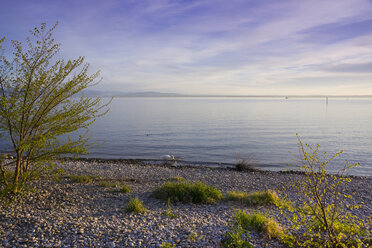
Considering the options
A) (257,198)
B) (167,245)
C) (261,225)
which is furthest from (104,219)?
(257,198)

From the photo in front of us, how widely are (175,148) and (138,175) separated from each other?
13.5 meters

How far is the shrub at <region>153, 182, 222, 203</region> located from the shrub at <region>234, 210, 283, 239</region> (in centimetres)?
299

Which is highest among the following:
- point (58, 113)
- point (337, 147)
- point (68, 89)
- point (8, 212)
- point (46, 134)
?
point (68, 89)

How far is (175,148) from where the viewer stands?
31.9m

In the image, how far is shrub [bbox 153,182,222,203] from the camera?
1156 cm

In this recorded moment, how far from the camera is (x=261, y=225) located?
8148mm

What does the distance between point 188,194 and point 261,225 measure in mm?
4225

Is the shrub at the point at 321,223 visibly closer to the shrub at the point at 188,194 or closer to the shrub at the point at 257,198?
the shrub at the point at 257,198

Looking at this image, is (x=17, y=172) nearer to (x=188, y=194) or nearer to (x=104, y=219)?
(x=104, y=219)

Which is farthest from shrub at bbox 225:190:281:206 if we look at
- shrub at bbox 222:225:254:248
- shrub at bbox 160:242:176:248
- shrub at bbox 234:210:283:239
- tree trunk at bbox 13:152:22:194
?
tree trunk at bbox 13:152:22:194

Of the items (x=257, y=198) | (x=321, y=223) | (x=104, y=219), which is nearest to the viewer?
(x=321, y=223)

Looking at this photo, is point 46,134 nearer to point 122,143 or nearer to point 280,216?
point 280,216

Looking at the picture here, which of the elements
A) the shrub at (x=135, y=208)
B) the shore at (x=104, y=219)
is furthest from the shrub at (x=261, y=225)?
the shrub at (x=135, y=208)

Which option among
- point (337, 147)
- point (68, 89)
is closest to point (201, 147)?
point (337, 147)
